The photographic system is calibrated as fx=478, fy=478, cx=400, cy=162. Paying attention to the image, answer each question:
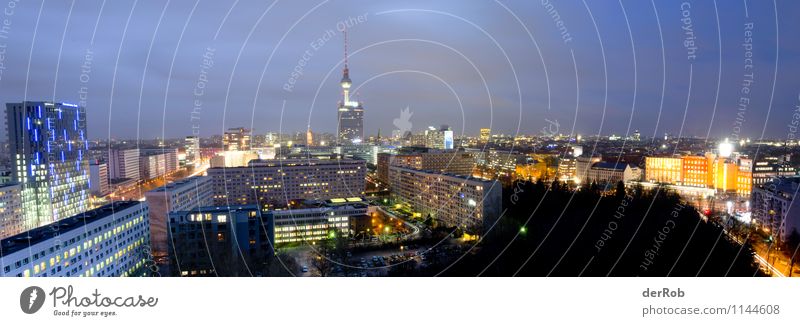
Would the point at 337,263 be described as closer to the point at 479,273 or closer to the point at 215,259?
the point at 215,259

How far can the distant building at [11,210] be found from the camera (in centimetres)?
769

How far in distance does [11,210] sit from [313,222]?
209 inches

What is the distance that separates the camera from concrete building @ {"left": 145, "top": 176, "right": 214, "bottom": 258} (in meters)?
6.21

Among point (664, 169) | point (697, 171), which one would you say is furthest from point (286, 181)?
point (697, 171)

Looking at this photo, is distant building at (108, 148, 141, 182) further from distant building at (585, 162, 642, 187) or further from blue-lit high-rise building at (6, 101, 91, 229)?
distant building at (585, 162, 642, 187)

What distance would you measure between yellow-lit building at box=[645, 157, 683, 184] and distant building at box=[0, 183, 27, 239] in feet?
46.0

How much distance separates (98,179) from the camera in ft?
41.3

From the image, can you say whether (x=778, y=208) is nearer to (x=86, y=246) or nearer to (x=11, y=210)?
(x=86, y=246)

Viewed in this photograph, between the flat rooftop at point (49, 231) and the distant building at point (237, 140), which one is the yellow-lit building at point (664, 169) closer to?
the flat rooftop at point (49, 231)

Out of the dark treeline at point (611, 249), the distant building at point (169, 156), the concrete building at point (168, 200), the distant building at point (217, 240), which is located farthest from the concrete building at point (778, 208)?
the distant building at point (169, 156)
